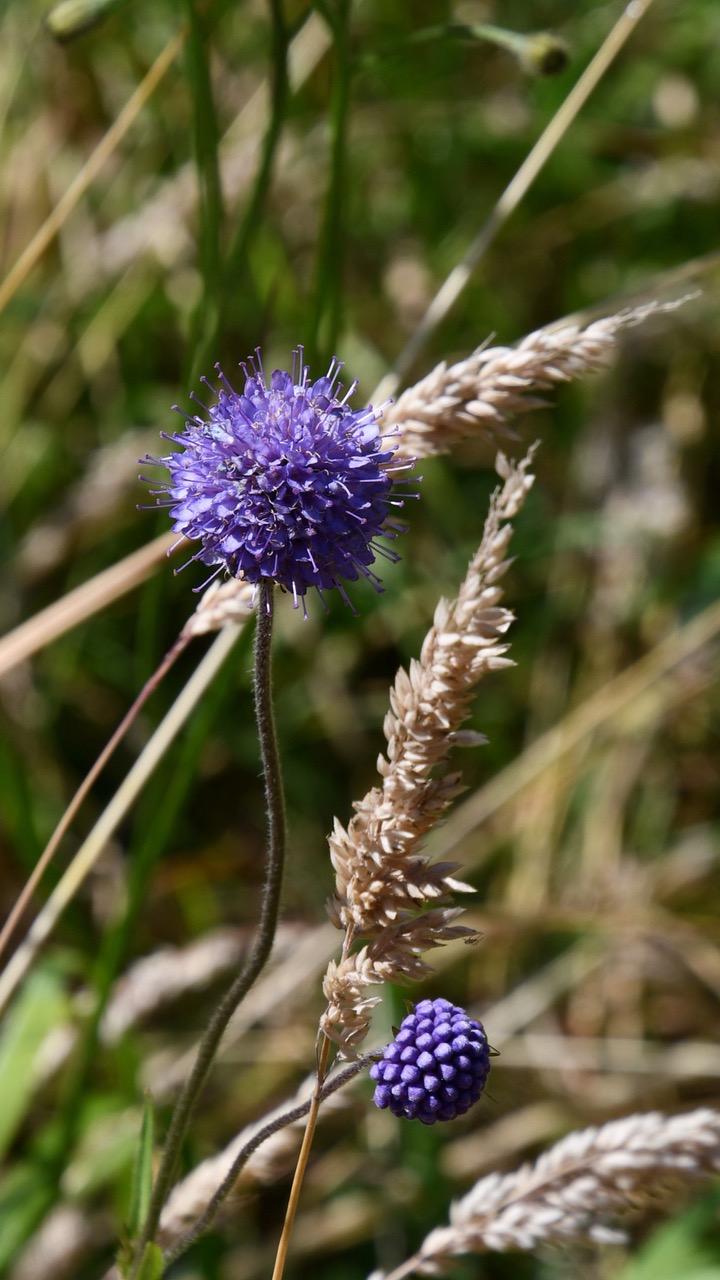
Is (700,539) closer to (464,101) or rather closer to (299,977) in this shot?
(464,101)

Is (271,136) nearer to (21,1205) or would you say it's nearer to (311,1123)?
(311,1123)

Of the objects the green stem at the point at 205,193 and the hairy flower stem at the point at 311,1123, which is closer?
the hairy flower stem at the point at 311,1123

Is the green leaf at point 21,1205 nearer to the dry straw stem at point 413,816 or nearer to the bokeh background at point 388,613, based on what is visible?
the bokeh background at point 388,613

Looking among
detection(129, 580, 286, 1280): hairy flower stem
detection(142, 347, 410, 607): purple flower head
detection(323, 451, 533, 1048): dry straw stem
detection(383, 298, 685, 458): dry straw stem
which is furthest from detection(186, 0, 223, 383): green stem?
detection(323, 451, 533, 1048): dry straw stem

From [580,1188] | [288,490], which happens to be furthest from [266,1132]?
[288,490]

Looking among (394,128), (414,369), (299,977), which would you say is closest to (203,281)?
(414,369)

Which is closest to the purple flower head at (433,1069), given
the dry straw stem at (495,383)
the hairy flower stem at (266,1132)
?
the hairy flower stem at (266,1132)
